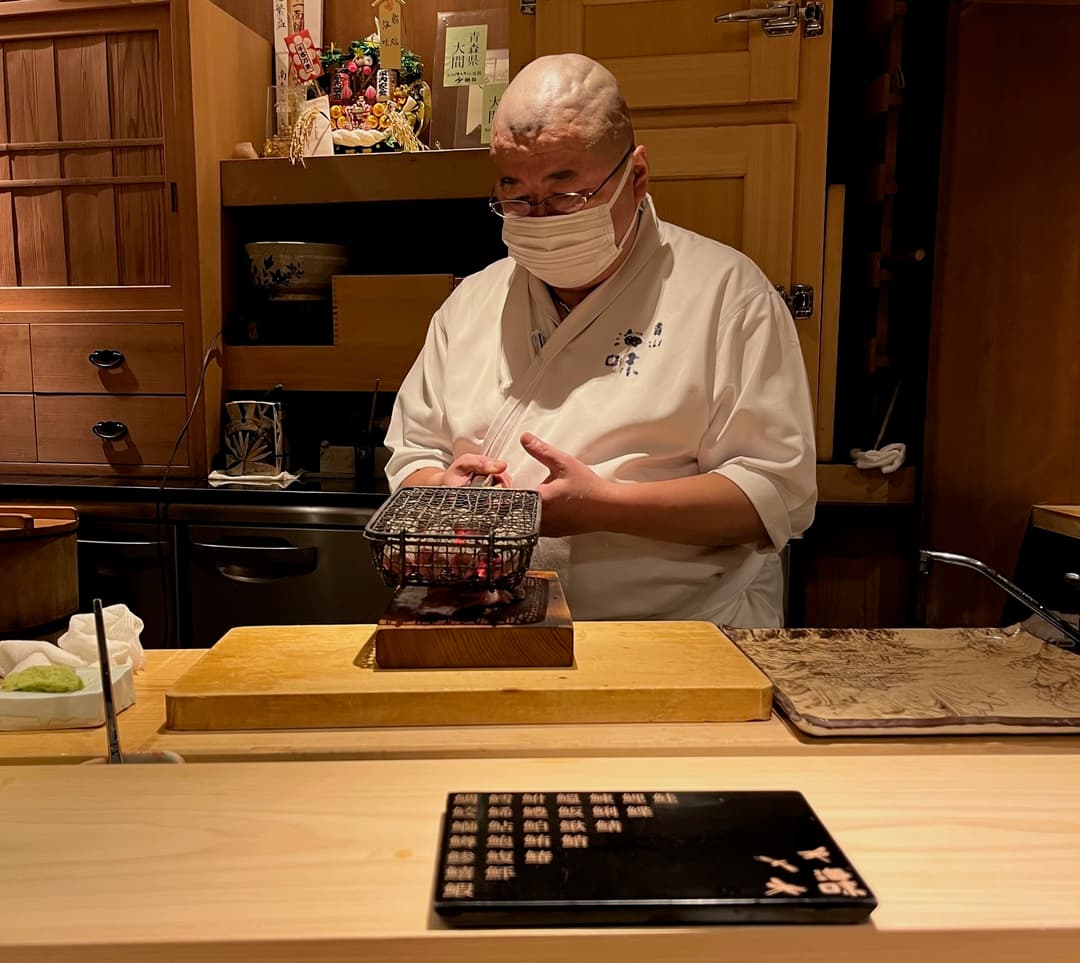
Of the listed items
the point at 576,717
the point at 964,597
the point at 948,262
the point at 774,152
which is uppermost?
the point at 774,152

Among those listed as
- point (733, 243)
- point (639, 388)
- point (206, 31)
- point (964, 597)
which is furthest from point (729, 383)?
point (206, 31)

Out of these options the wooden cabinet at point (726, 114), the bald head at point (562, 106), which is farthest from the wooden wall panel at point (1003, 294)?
the bald head at point (562, 106)

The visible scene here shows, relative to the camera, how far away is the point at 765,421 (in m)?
1.40

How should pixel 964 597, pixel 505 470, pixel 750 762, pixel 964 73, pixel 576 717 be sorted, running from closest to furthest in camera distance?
pixel 750 762, pixel 576 717, pixel 505 470, pixel 964 73, pixel 964 597

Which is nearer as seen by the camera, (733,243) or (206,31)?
(733,243)

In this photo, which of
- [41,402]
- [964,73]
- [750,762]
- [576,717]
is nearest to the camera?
[750,762]

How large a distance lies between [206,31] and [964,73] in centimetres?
193

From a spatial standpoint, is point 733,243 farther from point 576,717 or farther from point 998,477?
point 576,717

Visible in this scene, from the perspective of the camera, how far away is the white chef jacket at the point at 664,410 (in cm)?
141

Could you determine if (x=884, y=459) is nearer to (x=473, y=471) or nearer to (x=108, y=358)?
(x=473, y=471)

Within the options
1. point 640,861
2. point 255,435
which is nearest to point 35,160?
point 255,435

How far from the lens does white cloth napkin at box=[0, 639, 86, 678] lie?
992 millimetres

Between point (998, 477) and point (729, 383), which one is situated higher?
point (729, 383)

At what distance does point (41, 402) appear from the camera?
2.62 metres
